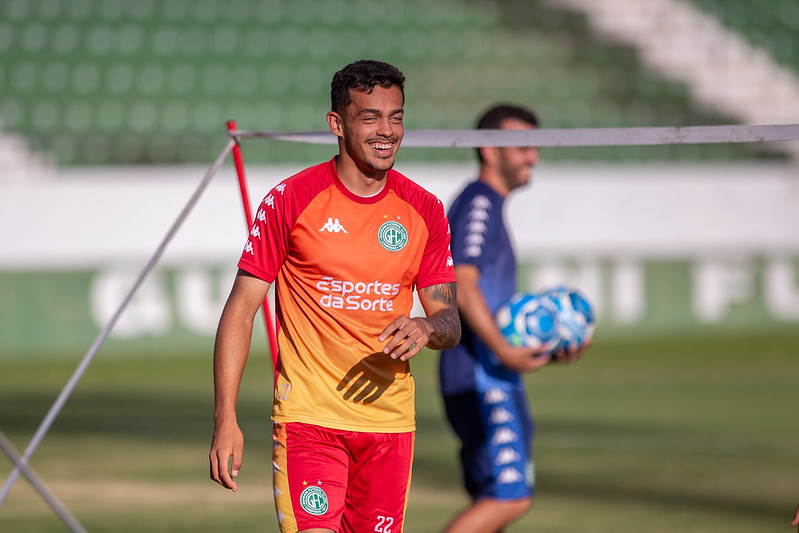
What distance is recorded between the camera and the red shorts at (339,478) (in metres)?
4.35

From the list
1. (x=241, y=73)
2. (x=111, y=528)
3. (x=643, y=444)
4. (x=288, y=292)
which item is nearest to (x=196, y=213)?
(x=241, y=73)

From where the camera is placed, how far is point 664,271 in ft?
61.6

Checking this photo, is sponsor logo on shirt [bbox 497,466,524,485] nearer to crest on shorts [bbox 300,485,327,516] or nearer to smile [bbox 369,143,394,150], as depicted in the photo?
crest on shorts [bbox 300,485,327,516]

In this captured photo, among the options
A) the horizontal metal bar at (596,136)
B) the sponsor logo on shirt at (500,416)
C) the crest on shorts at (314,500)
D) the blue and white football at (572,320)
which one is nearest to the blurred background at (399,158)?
the blue and white football at (572,320)

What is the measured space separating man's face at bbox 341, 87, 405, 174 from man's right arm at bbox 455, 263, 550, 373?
164 centimetres

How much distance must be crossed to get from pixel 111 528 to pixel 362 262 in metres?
4.08

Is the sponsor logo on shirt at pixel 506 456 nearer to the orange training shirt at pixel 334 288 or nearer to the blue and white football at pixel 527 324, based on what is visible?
the blue and white football at pixel 527 324

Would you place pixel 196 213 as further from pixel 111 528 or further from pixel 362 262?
pixel 362 262

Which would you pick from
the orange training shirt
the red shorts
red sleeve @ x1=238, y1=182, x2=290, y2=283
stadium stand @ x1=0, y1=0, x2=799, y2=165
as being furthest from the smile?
stadium stand @ x1=0, y1=0, x2=799, y2=165

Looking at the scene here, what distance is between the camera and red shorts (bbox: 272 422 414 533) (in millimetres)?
4348

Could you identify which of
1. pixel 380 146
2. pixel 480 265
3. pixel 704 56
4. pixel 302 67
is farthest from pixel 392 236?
pixel 704 56

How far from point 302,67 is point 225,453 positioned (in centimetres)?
1884

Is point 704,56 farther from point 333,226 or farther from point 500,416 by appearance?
point 333,226

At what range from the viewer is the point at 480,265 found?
239 inches
